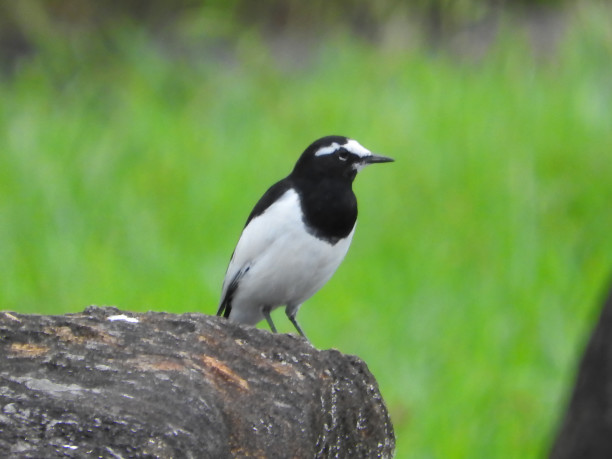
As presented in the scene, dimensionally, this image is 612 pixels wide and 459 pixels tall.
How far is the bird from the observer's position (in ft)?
18.3

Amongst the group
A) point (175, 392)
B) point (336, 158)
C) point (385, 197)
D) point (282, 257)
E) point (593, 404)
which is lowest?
point (175, 392)

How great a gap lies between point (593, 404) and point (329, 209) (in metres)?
2.02

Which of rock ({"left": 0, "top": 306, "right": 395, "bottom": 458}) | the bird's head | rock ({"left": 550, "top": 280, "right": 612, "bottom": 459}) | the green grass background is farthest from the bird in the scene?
the green grass background

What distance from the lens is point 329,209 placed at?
18.3 ft

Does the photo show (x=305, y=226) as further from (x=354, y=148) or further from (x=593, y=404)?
(x=593, y=404)

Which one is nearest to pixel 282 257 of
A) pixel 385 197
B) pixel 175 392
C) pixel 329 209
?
pixel 329 209

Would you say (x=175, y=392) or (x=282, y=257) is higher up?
(x=282, y=257)

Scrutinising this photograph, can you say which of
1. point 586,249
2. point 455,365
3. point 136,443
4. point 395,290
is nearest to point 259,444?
point 136,443

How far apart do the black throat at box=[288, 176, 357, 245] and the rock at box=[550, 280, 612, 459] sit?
1.74 meters

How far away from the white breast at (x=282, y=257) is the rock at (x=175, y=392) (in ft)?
3.50

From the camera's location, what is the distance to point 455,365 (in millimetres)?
9469

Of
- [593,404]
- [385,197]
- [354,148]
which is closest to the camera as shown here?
[354,148]

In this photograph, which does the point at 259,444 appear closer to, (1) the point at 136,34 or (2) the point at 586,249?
(2) the point at 586,249

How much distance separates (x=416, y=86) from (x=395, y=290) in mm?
3696
